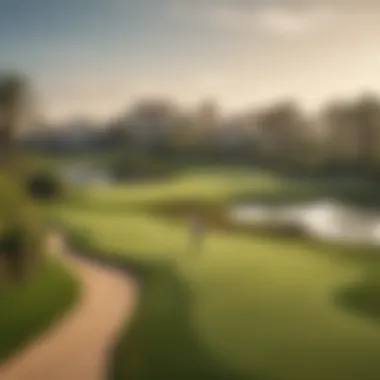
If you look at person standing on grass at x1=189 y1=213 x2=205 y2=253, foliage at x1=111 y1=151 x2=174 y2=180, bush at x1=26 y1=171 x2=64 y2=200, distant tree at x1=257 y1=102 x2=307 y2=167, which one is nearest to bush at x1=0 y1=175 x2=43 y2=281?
bush at x1=26 y1=171 x2=64 y2=200

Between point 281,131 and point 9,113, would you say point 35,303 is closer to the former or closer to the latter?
point 9,113

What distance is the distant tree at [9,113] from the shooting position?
1451 mm

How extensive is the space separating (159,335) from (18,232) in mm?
398

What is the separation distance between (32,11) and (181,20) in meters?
0.36

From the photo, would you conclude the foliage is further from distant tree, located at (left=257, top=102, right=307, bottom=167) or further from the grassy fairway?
distant tree, located at (left=257, top=102, right=307, bottom=167)

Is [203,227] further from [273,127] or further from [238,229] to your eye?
[273,127]

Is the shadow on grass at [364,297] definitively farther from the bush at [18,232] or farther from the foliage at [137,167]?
the bush at [18,232]

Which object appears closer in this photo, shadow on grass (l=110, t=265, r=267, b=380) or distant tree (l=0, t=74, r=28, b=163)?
shadow on grass (l=110, t=265, r=267, b=380)

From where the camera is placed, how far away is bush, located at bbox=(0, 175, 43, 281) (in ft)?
4.61

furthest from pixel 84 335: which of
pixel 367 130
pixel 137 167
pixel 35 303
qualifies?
pixel 367 130

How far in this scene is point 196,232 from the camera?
4.75ft

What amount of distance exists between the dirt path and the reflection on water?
32 cm

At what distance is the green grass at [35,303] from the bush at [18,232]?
32 mm

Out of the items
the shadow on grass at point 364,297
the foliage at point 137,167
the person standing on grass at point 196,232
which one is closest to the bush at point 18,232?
the foliage at point 137,167
